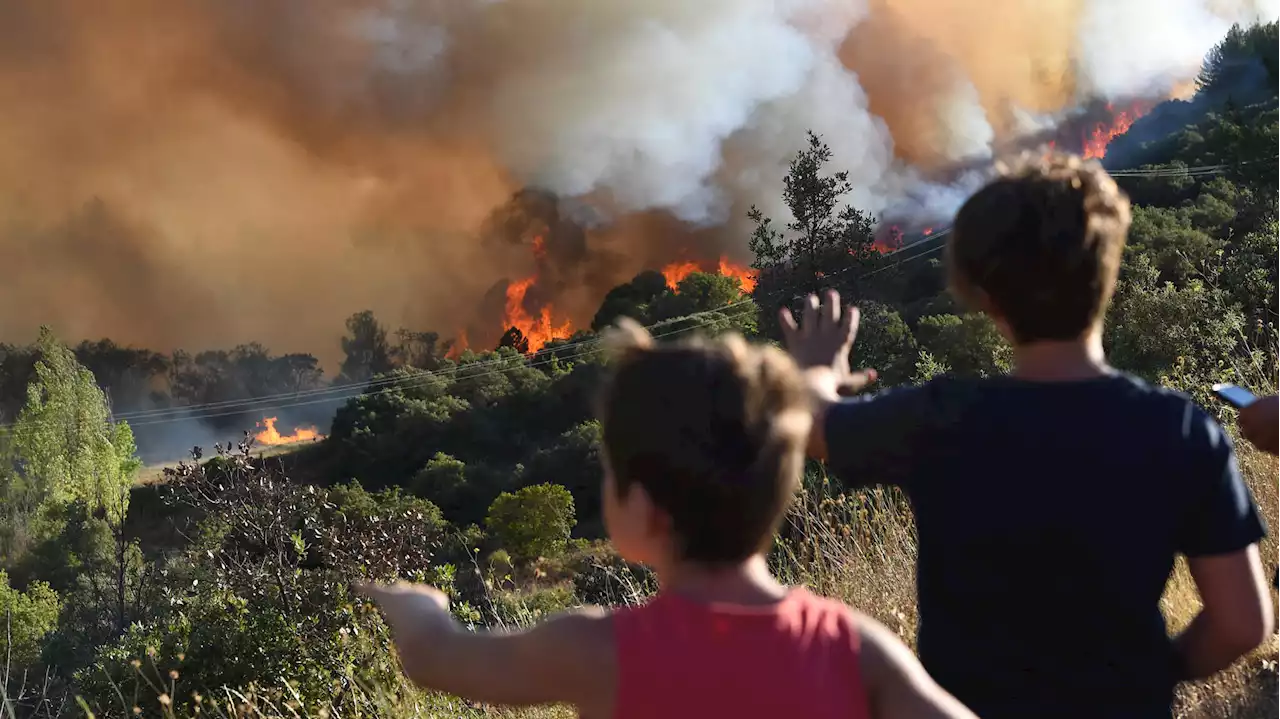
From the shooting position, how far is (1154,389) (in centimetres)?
141

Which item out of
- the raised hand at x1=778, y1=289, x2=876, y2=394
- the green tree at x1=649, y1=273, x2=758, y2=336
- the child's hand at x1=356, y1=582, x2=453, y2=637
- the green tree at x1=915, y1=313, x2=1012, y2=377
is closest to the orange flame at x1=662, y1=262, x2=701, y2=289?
the green tree at x1=649, y1=273, x2=758, y2=336

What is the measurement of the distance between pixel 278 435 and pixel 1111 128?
4668 centimetres

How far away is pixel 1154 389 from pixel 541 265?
67432 millimetres

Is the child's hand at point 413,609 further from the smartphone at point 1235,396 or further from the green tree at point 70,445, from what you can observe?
the green tree at point 70,445

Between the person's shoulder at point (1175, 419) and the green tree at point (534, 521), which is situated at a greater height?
the person's shoulder at point (1175, 419)

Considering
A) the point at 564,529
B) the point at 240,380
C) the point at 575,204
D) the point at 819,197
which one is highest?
the point at 575,204

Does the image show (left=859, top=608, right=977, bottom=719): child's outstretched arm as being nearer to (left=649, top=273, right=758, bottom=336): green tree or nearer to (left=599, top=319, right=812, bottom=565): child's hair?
(left=599, top=319, right=812, bottom=565): child's hair

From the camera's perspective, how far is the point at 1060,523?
1.38m

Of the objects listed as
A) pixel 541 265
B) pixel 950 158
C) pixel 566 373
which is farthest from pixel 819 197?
pixel 541 265

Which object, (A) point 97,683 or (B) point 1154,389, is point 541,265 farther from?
(B) point 1154,389

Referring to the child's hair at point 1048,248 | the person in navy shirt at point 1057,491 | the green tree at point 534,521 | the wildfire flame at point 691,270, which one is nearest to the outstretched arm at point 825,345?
the person in navy shirt at point 1057,491

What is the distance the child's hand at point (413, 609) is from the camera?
1218 mm

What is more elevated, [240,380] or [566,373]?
[240,380]

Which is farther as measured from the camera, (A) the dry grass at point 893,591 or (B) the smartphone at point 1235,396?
(A) the dry grass at point 893,591
